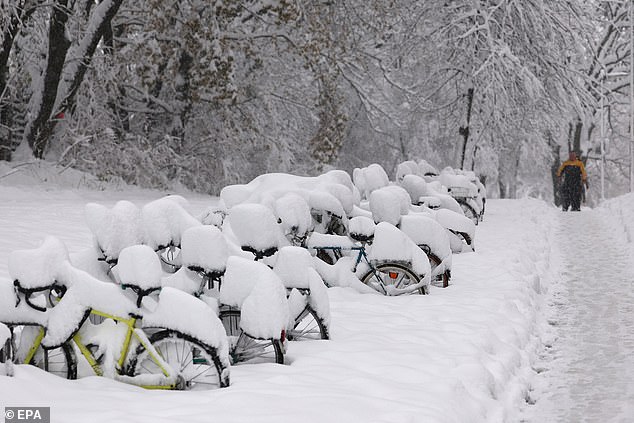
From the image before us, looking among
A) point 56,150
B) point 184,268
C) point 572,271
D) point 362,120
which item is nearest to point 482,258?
point 572,271

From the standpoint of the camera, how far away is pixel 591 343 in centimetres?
722

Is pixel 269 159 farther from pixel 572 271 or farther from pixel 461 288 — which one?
pixel 461 288

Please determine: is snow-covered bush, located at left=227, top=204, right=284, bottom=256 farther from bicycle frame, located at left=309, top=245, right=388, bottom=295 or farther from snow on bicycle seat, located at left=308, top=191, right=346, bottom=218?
snow on bicycle seat, located at left=308, top=191, right=346, bottom=218

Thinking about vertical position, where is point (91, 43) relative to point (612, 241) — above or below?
above

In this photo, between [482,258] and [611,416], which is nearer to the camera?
[611,416]

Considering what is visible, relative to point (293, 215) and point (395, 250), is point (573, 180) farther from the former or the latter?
point (293, 215)

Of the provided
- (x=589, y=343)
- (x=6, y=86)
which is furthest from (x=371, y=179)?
(x=6, y=86)

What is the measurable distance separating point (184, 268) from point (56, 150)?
13.2 meters

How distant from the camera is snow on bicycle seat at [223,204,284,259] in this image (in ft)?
21.0

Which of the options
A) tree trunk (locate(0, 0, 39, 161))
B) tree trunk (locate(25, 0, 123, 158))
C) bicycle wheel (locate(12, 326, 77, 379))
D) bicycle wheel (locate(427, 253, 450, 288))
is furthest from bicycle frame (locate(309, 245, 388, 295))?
tree trunk (locate(25, 0, 123, 158))

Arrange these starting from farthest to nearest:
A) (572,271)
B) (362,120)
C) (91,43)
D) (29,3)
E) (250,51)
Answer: (362,120)
(250,51)
(91,43)
(29,3)
(572,271)

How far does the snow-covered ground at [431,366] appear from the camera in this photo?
15.0ft

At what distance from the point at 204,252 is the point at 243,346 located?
2.39ft

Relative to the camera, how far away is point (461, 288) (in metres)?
9.28
